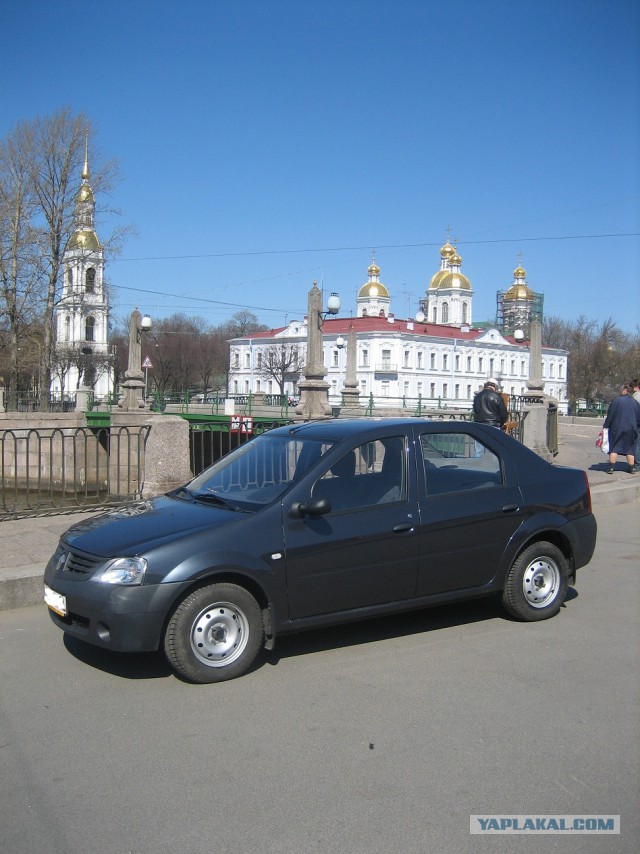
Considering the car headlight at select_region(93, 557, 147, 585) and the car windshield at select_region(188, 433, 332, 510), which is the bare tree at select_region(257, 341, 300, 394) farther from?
the car headlight at select_region(93, 557, 147, 585)

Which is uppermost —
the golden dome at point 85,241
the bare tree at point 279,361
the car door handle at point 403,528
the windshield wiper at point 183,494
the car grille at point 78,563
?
the golden dome at point 85,241

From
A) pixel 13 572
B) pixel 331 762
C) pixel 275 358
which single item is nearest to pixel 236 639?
pixel 331 762

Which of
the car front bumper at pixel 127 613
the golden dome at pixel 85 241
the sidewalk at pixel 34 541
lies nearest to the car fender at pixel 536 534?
the car front bumper at pixel 127 613

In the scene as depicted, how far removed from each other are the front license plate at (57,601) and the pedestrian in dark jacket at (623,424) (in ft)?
36.9

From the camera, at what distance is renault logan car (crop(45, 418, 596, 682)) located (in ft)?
15.9

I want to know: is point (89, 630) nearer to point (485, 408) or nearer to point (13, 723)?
point (13, 723)

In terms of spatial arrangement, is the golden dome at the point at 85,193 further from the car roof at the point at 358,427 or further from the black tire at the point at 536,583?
the black tire at the point at 536,583

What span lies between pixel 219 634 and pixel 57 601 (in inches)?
43.1

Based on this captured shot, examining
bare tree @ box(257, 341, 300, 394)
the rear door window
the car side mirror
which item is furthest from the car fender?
bare tree @ box(257, 341, 300, 394)

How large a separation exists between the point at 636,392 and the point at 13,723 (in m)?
14.0

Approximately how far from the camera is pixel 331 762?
387cm

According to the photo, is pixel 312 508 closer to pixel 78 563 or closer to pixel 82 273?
pixel 78 563

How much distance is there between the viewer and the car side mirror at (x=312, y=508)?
5.13 m

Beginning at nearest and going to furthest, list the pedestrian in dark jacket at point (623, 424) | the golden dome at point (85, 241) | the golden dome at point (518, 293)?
the pedestrian in dark jacket at point (623, 424), the golden dome at point (85, 241), the golden dome at point (518, 293)
